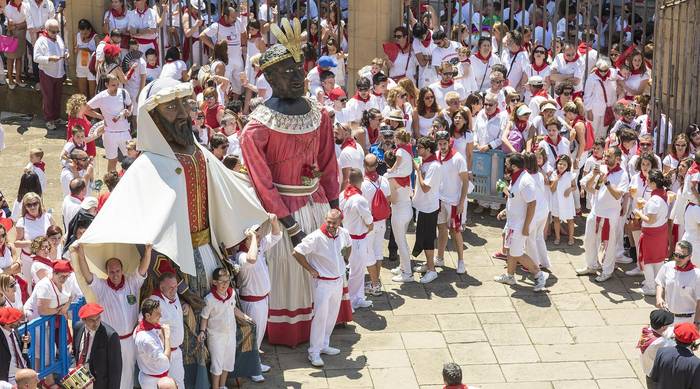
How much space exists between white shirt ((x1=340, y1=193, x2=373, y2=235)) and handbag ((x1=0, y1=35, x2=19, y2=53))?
7.95 meters

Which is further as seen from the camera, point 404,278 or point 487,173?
point 487,173

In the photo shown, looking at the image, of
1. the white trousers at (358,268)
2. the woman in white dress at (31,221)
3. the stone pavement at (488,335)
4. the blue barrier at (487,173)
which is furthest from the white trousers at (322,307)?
the blue barrier at (487,173)

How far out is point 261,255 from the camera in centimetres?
1197

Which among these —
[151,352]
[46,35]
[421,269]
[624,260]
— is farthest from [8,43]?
[151,352]

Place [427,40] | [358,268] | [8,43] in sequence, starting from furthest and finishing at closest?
[8,43] < [427,40] < [358,268]

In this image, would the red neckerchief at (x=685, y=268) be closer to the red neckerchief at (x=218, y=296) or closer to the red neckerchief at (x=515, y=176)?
the red neckerchief at (x=515, y=176)

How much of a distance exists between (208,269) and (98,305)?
4.07 feet

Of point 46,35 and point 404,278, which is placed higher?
point 46,35

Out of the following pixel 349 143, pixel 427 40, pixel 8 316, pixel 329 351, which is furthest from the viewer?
pixel 427 40

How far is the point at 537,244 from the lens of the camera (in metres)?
14.5

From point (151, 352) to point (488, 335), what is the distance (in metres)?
3.86

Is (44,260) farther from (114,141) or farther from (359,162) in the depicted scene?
(114,141)

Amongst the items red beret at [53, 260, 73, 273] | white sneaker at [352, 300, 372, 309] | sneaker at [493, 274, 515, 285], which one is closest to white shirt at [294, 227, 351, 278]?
white sneaker at [352, 300, 372, 309]

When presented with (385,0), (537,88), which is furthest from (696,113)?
(385,0)
